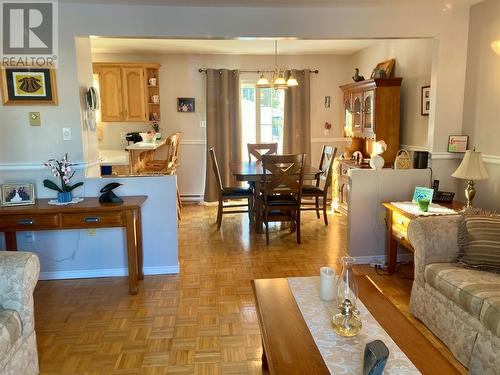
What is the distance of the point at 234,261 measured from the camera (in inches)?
151

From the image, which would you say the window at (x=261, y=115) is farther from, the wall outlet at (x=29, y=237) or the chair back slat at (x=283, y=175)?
the wall outlet at (x=29, y=237)

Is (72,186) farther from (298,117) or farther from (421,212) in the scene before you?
(298,117)

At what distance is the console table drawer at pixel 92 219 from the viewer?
2.98m

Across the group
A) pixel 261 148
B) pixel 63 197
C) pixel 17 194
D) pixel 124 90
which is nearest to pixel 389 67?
pixel 261 148

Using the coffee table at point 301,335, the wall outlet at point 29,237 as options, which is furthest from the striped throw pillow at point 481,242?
the wall outlet at point 29,237

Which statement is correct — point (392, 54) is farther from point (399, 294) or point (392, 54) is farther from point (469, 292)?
point (469, 292)

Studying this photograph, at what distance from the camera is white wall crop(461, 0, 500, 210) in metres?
3.21

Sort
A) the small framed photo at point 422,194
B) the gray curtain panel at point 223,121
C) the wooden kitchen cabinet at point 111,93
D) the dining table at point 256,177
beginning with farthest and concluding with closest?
the gray curtain panel at point 223,121 → the wooden kitchen cabinet at point 111,93 → the dining table at point 256,177 → the small framed photo at point 422,194

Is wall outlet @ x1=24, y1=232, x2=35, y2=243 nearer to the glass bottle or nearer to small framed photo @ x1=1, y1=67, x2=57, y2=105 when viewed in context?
small framed photo @ x1=1, y1=67, x2=57, y2=105

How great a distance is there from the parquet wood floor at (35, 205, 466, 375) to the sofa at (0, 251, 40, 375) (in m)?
0.29

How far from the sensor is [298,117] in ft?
20.5

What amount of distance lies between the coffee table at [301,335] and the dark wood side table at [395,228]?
3.50ft

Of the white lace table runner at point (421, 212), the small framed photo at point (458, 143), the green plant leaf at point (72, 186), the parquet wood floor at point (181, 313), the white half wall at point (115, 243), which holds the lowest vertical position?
the parquet wood floor at point (181, 313)

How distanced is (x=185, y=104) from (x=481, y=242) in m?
4.68
